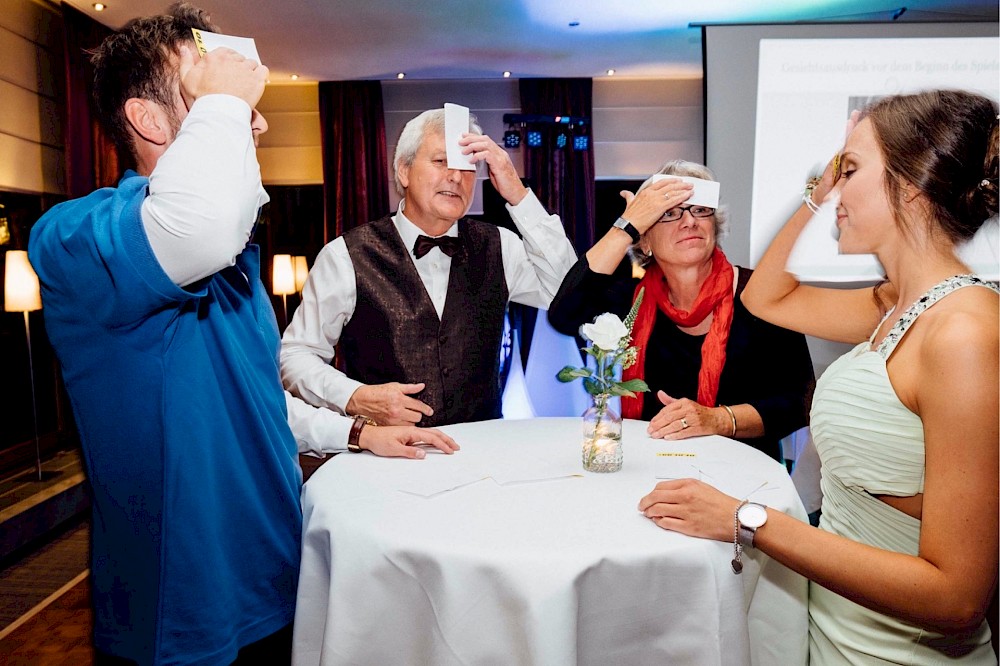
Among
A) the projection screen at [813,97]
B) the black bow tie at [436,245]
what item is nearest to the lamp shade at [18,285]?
the black bow tie at [436,245]

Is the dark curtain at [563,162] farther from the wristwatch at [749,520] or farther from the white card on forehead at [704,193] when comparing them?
the wristwatch at [749,520]

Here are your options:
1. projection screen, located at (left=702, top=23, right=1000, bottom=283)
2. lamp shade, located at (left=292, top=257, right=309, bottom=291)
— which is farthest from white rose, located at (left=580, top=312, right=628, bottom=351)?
lamp shade, located at (left=292, top=257, right=309, bottom=291)

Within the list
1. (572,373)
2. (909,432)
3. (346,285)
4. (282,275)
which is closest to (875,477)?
(909,432)

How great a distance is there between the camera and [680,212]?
233cm

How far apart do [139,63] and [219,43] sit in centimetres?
13

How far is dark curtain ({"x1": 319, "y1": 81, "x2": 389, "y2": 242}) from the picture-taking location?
26.1ft

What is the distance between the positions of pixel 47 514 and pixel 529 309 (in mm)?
4476

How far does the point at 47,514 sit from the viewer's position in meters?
4.18

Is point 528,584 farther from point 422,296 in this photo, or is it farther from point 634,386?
point 422,296

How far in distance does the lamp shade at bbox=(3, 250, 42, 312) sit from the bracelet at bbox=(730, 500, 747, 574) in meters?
4.53

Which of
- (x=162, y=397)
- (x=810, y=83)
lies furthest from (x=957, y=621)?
(x=810, y=83)

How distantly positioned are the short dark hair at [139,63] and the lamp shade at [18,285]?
379cm

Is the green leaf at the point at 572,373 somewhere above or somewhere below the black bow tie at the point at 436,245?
below

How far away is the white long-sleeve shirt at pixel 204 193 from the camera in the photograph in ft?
3.34
